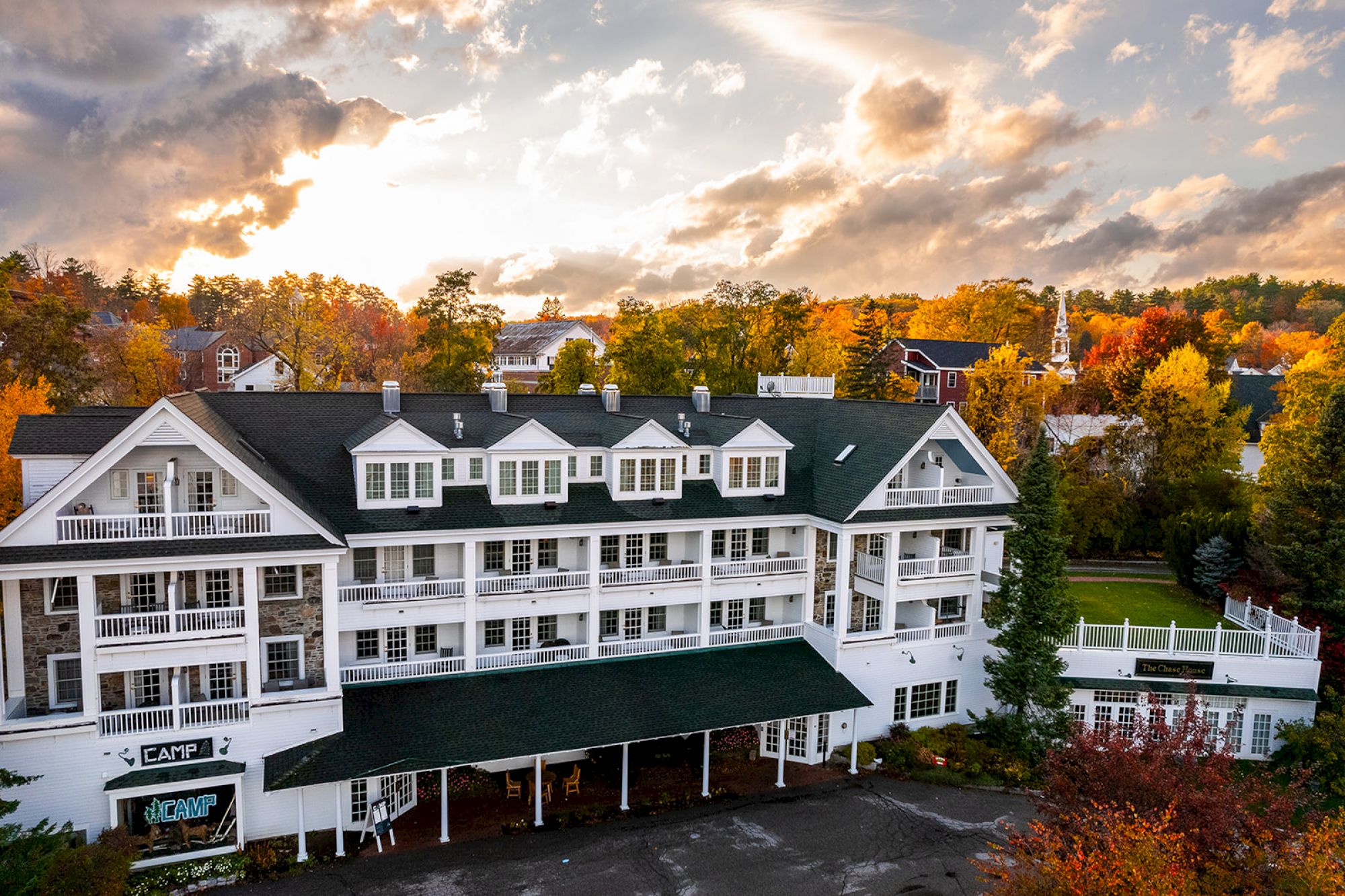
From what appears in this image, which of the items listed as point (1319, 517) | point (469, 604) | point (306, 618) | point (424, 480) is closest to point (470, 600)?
point (469, 604)

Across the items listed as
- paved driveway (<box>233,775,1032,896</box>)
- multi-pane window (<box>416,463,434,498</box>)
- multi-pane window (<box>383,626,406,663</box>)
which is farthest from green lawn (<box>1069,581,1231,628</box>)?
multi-pane window (<box>383,626,406,663</box>)

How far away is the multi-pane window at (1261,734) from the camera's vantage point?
29703 millimetres

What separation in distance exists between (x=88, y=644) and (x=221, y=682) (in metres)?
3.77

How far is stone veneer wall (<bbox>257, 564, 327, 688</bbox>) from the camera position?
22938mm

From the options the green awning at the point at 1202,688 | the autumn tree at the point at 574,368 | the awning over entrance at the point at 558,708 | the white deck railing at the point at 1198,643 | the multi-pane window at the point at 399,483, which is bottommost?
the green awning at the point at 1202,688

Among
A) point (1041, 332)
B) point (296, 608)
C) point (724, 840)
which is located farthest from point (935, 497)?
point (1041, 332)

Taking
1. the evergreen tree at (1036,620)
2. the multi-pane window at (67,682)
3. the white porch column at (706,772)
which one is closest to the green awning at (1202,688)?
the evergreen tree at (1036,620)

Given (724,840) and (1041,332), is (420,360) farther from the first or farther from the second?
(1041,332)

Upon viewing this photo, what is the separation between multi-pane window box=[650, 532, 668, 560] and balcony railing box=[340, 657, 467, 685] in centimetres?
776

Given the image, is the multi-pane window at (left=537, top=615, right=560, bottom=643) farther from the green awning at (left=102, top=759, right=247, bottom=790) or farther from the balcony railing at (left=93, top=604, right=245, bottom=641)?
the green awning at (left=102, top=759, right=247, bottom=790)

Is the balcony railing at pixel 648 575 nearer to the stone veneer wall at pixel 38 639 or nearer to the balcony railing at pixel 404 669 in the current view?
the balcony railing at pixel 404 669

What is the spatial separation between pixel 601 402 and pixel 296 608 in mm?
15102

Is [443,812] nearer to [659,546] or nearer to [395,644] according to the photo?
[395,644]

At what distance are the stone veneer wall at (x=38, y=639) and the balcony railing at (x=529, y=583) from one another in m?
11.1
